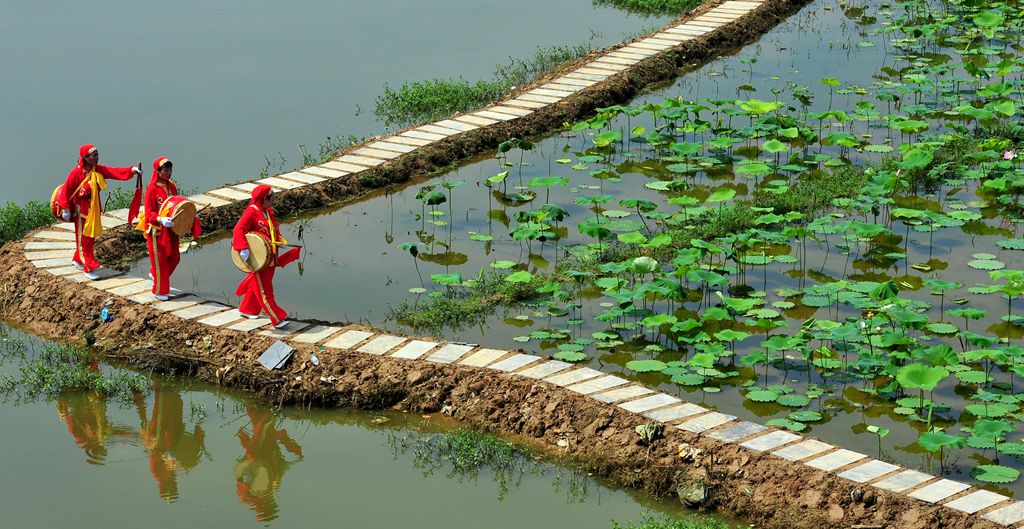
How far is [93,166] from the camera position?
9.17m

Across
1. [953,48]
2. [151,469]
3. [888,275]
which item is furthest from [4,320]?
[953,48]

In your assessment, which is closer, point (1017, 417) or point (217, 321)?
point (1017, 417)

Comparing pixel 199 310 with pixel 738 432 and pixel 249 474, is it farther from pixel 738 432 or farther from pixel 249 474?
pixel 738 432

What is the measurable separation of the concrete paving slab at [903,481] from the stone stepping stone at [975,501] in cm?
23

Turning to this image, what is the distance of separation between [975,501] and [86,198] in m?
5.93

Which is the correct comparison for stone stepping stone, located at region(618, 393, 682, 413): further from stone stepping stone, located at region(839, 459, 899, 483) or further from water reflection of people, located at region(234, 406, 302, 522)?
water reflection of people, located at region(234, 406, 302, 522)

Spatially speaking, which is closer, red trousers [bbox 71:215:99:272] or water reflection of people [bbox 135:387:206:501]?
water reflection of people [bbox 135:387:206:501]

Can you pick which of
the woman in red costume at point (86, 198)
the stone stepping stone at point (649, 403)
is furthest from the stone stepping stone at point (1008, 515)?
the woman in red costume at point (86, 198)

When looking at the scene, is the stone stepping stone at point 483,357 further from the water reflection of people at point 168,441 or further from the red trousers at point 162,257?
the red trousers at point 162,257

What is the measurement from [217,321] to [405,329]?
1202mm

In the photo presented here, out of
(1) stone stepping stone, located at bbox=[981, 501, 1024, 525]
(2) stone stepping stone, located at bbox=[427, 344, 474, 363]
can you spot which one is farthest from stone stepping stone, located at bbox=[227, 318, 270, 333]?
(1) stone stepping stone, located at bbox=[981, 501, 1024, 525]

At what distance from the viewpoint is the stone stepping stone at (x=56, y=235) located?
391 inches

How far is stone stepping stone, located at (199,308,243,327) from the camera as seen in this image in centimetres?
863

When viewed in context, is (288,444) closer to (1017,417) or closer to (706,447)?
(706,447)
